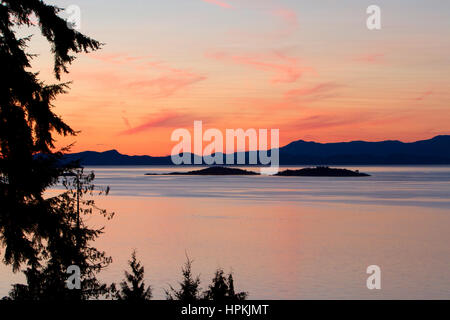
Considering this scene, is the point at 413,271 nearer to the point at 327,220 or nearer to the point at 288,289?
the point at 288,289

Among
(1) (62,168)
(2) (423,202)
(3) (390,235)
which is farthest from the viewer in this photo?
(2) (423,202)

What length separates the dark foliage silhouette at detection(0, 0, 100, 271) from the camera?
8234 mm

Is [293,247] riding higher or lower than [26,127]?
lower

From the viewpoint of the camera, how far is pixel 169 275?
123 ft

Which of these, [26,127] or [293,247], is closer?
[26,127]

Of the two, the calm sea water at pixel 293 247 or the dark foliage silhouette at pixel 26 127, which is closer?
the dark foliage silhouette at pixel 26 127

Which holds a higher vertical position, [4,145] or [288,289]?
[4,145]

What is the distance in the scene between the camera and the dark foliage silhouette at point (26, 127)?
823 cm

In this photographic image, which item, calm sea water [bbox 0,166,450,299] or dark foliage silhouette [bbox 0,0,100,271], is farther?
calm sea water [bbox 0,166,450,299]

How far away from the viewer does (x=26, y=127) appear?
8.29 metres
